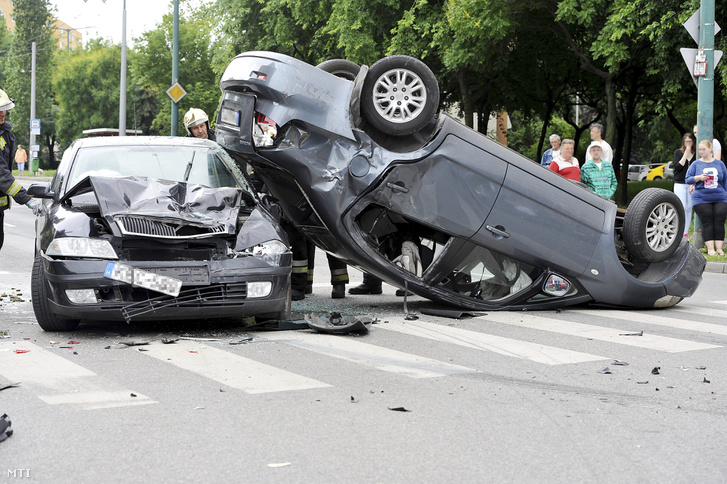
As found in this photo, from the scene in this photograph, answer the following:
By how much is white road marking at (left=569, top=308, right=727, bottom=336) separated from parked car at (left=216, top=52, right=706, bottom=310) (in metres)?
0.13

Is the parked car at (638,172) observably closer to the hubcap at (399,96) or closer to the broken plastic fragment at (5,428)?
the hubcap at (399,96)

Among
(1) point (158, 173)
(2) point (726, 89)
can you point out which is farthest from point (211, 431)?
(2) point (726, 89)

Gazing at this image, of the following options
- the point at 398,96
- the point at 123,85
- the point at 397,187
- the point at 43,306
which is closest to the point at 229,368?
the point at 43,306

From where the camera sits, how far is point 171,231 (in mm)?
6465

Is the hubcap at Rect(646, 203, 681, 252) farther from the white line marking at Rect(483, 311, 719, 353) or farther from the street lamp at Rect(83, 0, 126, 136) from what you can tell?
the street lamp at Rect(83, 0, 126, 136)

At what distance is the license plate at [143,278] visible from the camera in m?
6.23

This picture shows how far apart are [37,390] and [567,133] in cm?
4829

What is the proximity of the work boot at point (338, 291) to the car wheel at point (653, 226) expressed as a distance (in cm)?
282

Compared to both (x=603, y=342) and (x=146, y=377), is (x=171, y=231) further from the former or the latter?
(x=603, y=342)

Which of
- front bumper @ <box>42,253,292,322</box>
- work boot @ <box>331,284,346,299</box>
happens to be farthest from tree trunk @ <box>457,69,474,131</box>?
front bumper @ <box>42,253,292,322</box>

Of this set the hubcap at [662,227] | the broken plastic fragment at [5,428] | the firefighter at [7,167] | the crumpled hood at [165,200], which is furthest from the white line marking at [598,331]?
the broken plastic fragment at [5,428]

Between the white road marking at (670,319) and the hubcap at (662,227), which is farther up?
the hubcap at (662,227)

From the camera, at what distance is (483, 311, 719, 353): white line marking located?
6684 mm

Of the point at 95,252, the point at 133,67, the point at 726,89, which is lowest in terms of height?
the point at 95,252
